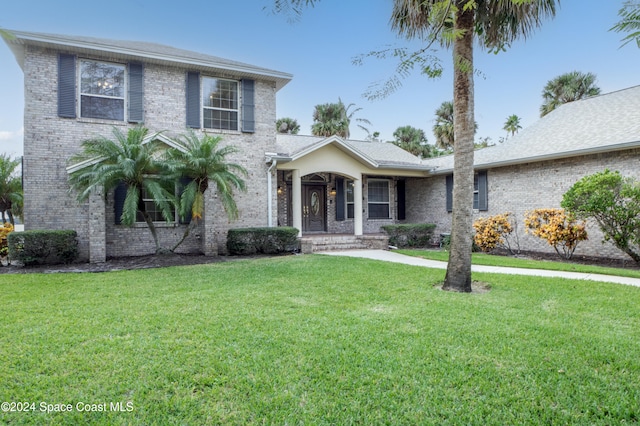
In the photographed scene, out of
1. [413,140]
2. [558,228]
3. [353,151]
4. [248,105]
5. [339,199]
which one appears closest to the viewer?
[558,228]

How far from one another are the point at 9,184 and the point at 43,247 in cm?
689

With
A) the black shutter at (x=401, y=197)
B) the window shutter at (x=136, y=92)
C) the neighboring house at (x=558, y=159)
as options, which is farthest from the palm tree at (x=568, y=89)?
the window shutter at (x=136, y=92)

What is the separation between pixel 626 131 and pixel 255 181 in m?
11.5

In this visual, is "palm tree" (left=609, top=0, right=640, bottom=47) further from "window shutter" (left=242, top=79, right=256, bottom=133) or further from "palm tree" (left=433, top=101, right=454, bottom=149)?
"palm tree" (left=433, top=101, right=454, bottom=149)

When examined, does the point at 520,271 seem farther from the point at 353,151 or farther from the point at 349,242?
the point at 353,151

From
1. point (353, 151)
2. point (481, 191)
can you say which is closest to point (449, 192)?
point (481, 191)

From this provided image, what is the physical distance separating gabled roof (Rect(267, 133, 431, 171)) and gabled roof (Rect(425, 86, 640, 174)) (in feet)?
6.40

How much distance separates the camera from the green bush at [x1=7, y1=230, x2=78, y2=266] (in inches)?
353

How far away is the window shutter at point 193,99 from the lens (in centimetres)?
1158

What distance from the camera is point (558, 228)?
34.6ft

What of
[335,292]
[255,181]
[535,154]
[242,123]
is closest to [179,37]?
[242,123]

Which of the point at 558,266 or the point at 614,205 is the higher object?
the point at 614,205

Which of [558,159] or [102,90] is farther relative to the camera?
[558,159]

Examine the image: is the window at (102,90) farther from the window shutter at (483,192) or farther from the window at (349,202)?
the window shutter at (483,192)
